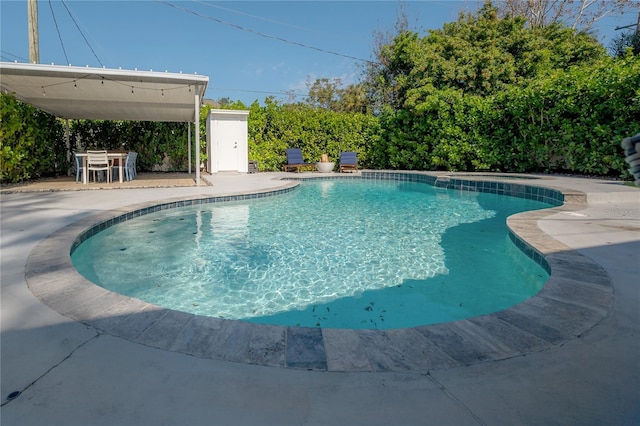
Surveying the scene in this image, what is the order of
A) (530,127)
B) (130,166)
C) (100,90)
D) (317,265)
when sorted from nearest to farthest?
(317,265), (100,90), (130,166), (530,127)

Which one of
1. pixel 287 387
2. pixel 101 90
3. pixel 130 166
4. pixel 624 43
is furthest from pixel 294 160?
pixel 624 43

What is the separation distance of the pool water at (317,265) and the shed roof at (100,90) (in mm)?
3736

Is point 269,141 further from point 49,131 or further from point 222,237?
point 222,237

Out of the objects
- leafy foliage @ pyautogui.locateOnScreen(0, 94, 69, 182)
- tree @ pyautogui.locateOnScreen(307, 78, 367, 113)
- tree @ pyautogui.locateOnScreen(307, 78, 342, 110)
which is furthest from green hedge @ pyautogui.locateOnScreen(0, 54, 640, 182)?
tree @ pyautogui.locateOnScreen(307, 78, 342, 110)

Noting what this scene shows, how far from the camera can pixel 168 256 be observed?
186 inches

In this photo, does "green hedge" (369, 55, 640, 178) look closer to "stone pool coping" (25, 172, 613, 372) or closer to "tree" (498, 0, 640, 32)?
"stone pool coping" (25, 172, 613, 372)

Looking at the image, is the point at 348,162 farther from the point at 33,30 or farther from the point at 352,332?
the point at 352,332

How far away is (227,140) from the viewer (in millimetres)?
14469

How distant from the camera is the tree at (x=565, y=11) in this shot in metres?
22.5

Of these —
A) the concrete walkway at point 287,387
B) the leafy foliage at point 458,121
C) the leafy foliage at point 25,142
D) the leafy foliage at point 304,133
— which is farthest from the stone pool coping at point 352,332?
the leafy foliage at point 304,133

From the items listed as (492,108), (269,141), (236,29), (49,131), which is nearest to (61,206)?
(49,131)

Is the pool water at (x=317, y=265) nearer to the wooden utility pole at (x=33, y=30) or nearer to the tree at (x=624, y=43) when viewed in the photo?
the wooden utility pole at (x=33, y=30)

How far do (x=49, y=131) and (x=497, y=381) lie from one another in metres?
14.0

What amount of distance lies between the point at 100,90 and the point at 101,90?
23 millimetres
